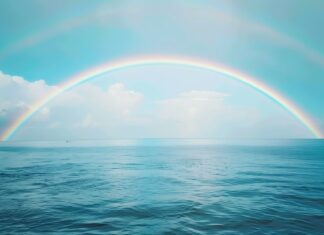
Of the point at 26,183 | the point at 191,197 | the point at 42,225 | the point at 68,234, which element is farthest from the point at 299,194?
the point at 26,183

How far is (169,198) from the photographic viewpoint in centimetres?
2192

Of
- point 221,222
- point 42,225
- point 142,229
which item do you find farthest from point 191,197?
point 42,225

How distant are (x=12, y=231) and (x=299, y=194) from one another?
82.8 ft

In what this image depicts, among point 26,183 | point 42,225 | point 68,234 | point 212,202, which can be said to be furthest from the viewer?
point 26,183

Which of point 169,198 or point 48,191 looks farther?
point 48,191

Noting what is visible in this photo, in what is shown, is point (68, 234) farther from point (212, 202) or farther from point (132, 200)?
point (212, 202)

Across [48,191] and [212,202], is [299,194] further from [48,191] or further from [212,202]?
[48,191]

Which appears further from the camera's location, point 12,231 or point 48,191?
point 48,191

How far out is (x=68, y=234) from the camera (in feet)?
43.7

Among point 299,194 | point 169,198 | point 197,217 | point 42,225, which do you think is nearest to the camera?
point 42,225

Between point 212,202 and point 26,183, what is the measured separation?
2373 cm

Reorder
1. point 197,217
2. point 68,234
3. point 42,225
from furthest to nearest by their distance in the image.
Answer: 1. point 197,217
2. point 42,225
3. point 68,234

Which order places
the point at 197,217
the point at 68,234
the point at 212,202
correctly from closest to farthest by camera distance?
the point at 68,234 < the point at 197,217 < the point at 212,202

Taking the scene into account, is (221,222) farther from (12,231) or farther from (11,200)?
(11,200)
